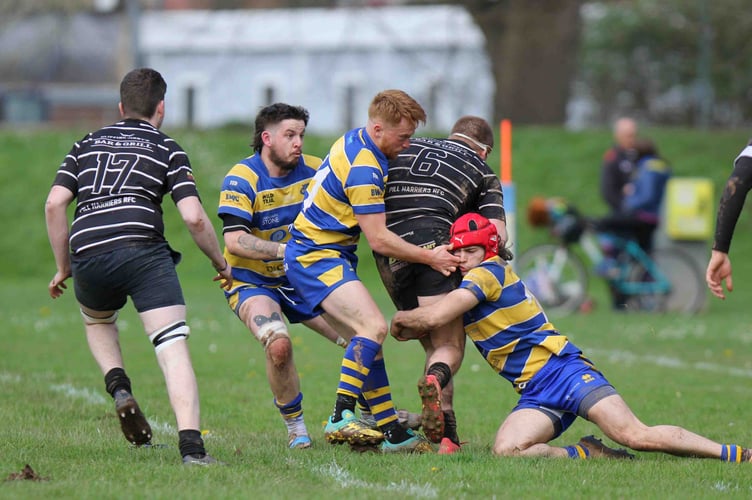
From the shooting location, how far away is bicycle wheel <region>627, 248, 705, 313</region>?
1659 cm

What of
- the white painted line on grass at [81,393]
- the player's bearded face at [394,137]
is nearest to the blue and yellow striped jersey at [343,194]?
the player's bearded face at [394,137]

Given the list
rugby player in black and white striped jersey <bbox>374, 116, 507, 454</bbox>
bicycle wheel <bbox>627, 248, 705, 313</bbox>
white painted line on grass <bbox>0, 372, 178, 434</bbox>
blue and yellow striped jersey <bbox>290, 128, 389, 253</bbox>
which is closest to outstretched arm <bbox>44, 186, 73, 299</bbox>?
blue and yellow striped jersey <bbox>290, 128, 389, 253</bbox>

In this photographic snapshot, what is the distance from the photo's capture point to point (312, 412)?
8.38 meters

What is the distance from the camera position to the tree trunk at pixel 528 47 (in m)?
24.5

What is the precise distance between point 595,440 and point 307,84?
125 feet

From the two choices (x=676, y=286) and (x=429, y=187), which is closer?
(x=429, y=187)

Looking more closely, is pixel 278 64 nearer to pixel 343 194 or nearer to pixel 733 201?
pixel 343 194

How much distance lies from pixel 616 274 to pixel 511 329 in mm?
10056

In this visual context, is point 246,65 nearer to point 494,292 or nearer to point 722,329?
point 722,329

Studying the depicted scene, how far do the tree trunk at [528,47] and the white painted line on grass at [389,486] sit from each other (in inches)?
781

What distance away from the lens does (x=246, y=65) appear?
44906mm

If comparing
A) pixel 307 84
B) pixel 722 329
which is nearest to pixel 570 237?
pixel 722 329

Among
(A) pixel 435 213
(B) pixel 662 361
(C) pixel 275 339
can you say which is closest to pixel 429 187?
(A) pixel 435 213

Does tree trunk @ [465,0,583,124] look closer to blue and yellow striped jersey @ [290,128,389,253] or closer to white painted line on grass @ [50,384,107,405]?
white painted line on grass @ [50,384,107,405]
